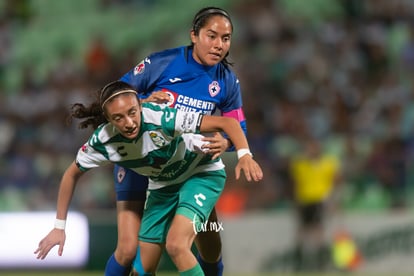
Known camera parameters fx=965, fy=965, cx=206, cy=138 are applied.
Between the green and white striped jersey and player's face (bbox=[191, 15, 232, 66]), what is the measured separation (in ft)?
1.75

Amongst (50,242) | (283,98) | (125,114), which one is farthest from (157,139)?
(283,98)

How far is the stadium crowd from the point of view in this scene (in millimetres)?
11695

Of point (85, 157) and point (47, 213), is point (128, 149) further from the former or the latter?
point (47, 213)

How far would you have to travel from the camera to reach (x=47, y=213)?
38.0ft

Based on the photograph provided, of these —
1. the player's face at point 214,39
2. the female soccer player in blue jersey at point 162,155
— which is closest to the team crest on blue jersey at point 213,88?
the player's face at point 214,39

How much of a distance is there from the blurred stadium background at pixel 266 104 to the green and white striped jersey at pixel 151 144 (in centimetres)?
433

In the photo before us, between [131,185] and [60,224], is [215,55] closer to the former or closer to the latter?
[131,185]

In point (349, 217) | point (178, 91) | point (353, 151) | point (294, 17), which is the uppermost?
point (294, 17)

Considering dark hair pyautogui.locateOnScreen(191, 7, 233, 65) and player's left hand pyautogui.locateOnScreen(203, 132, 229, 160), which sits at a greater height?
dark hair pyautogui.locateOnScreen(191, 7, 233, 65)

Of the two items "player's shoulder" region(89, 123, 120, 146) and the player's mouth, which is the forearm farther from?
the player's mouth

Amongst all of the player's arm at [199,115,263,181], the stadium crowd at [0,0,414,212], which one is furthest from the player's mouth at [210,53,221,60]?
the stadium crowd at [0,0,414,212]

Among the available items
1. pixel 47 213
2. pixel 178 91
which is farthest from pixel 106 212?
pixel 178 91

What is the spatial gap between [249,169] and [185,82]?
1.10 metres

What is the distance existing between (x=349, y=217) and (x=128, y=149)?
20.1 ft
